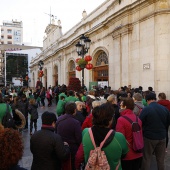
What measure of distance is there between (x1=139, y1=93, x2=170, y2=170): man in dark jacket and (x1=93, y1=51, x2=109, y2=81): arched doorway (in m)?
14.6

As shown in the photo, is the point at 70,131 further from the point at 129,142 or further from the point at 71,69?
the point at 71,69

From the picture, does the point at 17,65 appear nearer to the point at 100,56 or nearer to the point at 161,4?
the point at 100,56

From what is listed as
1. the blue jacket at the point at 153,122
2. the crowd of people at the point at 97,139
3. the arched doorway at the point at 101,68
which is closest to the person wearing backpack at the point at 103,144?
the crowd of people at the point at 97,139

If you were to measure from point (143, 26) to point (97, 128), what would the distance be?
1181 centimetres

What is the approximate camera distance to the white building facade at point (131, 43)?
11.9 meters

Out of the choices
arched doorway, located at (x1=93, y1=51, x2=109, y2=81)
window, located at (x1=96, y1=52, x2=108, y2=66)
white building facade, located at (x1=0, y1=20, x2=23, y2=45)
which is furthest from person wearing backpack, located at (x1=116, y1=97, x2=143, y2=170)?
white building facade, located at (x1=0, y1=20, x2=23, y2=45)

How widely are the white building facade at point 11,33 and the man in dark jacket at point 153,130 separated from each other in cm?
9062

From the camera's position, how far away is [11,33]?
87125mm

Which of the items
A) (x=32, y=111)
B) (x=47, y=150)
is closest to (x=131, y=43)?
(x=32, y=111)

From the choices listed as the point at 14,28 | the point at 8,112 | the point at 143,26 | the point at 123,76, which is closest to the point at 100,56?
the point at 123,76

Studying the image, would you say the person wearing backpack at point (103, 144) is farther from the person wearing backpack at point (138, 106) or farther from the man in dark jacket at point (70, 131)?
the person wearing backpack at point (138, 106)

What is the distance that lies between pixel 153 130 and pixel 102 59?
15751mm

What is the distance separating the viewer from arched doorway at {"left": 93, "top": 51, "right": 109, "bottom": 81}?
61.9ft

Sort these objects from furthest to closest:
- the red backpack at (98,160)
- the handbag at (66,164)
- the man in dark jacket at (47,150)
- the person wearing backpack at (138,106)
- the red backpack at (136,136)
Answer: the person wearing backpack at (138,106)
the red backpack at (136,136)
the handbag at (66,164)
the man in dark jacket at (47,150)
the red backpack at (98,160)
